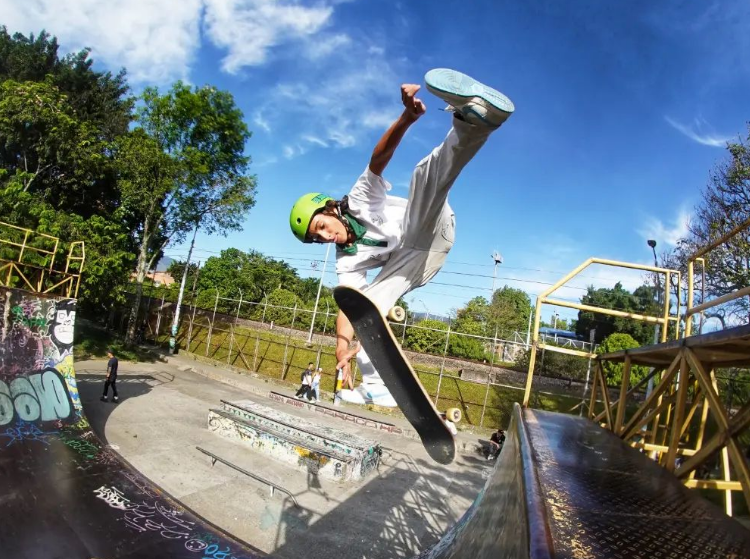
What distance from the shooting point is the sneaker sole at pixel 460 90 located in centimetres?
190

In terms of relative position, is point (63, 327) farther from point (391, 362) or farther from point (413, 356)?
point (413, 356)

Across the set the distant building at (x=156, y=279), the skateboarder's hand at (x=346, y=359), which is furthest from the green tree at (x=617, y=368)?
the distant building at (x=156, y=279)

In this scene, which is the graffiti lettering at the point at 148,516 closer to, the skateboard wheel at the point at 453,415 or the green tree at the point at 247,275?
the skateboard wheel at the point at 453,415

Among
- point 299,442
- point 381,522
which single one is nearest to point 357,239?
point 381,522

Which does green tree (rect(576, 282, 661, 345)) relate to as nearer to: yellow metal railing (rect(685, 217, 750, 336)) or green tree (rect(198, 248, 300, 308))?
yellow metal railing (rect(685, 217, 750, 336))

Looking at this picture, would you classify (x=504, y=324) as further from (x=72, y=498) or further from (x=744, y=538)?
(x=744, y=538)

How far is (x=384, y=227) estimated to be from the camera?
Answer: 316 cm

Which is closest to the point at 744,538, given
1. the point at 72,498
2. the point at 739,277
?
the point at 72,498

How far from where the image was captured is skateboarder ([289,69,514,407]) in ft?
8.07

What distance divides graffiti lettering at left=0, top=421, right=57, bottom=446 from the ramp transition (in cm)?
2

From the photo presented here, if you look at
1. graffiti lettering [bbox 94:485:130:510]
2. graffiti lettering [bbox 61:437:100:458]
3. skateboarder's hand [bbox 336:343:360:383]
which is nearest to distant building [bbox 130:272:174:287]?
graffiti lettering [bbox 61:437:100:458]

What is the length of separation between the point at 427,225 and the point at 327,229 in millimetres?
745

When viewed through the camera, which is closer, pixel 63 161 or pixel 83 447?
pixel 83 447

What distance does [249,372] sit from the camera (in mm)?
17859
